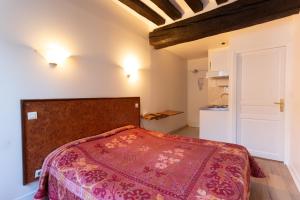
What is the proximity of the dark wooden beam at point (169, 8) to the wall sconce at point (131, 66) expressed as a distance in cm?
100

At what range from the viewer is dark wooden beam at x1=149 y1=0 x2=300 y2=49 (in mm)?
2271

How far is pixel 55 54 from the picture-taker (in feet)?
6.69

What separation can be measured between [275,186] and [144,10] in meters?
3.13

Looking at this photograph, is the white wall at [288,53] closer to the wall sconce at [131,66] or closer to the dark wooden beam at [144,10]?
the dark wooden beam at [144,10]

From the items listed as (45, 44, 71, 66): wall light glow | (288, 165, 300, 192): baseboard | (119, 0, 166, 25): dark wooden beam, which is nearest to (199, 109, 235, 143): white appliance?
(288, 165, 300, 192): baseboard

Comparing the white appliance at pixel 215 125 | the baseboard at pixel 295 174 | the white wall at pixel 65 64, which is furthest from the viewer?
the white appliance at pixel 215 125

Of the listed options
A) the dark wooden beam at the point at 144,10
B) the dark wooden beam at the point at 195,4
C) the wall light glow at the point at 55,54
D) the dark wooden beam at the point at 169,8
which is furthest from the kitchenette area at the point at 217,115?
the wall light glow at the point at 55,54

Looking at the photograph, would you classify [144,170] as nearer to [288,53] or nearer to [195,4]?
[195,4]

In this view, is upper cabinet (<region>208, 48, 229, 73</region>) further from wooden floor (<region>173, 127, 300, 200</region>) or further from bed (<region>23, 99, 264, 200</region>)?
bed (<region>23, 99, 264, 200</region>)

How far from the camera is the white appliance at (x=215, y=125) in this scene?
136 inches

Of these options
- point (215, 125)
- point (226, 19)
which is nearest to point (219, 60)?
point (226, 19)

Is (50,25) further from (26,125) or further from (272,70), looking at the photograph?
(272,70)

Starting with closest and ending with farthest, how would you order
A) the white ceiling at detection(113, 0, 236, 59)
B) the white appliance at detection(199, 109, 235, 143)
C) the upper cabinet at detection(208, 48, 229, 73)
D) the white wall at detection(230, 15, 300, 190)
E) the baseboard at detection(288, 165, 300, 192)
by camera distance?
the baseboard at detection(288, 165, 300, 192) < the white wall at detection(230, 15, 300, 190) < the white ceiling at detection(113, 0, 236, 59) < the white appliance at detection(199, 109, 235, 143) < the upper cabinet at detection(208, 48, 229, 73)

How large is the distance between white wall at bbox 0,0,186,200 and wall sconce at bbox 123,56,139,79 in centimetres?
12
